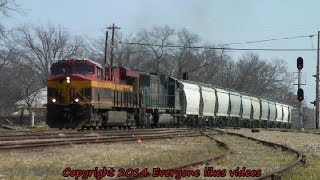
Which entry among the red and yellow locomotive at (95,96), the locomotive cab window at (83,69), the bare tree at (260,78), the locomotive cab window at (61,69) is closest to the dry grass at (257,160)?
the red and yellow locomotive at (95,96)

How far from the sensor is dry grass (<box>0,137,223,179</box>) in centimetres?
1172

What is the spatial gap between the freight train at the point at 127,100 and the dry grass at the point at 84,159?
9.32 meters

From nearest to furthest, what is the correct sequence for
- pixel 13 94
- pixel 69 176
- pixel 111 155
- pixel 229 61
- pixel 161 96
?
pixel 69 176, pixel 111 155, pixel 161 96, pixel 13 94, pixel 229 61

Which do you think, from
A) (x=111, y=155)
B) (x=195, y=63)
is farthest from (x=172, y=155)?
(x=195, y=63)

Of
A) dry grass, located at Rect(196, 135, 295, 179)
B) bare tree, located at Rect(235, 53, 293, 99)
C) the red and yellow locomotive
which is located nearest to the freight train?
the red and yellow locomotive

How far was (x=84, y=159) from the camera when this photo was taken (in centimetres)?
1433

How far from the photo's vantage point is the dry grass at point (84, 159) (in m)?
11.7

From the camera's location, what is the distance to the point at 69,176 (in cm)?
1077

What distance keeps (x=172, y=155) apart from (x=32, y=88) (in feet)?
276

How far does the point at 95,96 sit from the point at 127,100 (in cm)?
450

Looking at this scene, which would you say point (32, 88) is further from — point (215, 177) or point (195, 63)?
point (215, 177)

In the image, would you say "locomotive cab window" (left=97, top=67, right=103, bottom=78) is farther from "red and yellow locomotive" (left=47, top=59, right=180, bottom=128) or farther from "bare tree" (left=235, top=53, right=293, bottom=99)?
"bare tree" (left=235, top=53, right=293, bottom=99)

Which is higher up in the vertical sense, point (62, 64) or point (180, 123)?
point (62, 64)

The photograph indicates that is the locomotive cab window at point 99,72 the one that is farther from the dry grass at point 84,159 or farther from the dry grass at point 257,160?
the dry grass at point 257,160
